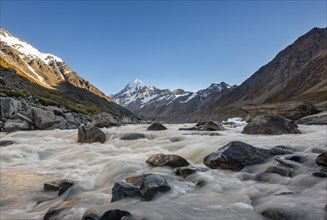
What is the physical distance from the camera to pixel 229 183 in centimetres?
895

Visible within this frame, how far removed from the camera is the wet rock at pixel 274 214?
629cm

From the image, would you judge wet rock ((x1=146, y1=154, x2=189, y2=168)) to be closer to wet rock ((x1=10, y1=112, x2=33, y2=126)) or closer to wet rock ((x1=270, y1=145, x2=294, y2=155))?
wet rock ((x1=270, y1=145, x2=294, y2=155))

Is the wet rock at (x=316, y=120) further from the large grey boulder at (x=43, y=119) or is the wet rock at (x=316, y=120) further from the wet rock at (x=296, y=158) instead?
the large grey boulder at (x=43, y=119)

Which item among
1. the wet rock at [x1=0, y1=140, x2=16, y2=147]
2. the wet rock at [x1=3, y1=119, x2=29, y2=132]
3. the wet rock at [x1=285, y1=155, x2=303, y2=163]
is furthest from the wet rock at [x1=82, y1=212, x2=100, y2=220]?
the wet rock at [x1=3, y1=119, x2=29, y2=132]

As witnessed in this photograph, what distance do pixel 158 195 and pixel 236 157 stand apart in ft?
12.7

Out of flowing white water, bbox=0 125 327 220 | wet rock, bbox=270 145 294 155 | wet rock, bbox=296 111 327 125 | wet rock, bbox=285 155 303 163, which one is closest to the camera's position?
flowing white water, bbox=0 125 327 220

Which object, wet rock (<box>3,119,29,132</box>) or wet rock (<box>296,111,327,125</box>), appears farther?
wet rock (<box>296,111,327,125</box>)

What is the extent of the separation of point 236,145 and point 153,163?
3080 millimetres

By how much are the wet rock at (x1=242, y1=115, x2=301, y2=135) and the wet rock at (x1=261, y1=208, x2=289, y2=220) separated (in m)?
11.2

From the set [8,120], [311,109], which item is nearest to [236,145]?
[8,120]

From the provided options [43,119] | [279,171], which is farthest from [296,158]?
[43,119]

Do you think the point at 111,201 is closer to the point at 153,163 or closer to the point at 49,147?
the point at 153,163

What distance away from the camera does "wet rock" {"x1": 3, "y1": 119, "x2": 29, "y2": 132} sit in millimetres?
23761

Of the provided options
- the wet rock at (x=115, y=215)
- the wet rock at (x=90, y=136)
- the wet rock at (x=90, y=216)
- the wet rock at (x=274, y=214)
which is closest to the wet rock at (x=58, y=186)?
the wet rock at (x=90, y=216)
